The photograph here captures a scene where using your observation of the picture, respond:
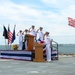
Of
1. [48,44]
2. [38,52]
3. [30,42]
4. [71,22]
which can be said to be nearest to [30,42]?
[30,42]

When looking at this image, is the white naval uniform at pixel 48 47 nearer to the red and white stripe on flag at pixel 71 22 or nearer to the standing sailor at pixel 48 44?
the standing sailor at pixel 48 44

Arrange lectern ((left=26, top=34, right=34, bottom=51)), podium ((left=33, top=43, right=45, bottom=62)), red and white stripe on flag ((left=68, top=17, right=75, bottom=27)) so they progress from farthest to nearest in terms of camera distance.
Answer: red and white stripe on flag ((left=68, top=17, right=75, bottom=27))
lectern ((left=26, top=34, right=34, bottom=51))
podium ((left=33, top=43, right=45, bottom=62))

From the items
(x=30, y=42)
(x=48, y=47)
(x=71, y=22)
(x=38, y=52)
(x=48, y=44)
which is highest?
(x=71, y=22)

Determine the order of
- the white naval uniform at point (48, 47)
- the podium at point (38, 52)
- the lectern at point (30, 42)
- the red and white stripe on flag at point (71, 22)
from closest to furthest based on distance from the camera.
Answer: the podium at point (38, 52)
the white naval uniform at point (48, 47)
the lectern at point (30, 42)
the red and white stripe on flag at point (71, 22)

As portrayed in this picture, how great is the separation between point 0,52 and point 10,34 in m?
3.74

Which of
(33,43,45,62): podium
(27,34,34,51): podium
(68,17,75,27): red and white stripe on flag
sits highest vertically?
(68,17,75,27): red and white stripe on flag

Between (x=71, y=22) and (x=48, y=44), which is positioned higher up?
(x=71, y=22)

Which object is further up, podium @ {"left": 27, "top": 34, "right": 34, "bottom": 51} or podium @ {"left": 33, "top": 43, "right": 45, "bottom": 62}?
podium @ {"left": 27, "top": 34, "right": 34, "bottom": 51}

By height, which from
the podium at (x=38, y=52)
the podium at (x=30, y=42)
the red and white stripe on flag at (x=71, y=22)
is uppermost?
the red and white stripe on flag at (x=71, y=22)

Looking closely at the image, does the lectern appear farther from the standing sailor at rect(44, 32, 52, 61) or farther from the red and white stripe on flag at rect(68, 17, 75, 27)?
the red and white stripe on flag at rect(68, 17, 75, 27)

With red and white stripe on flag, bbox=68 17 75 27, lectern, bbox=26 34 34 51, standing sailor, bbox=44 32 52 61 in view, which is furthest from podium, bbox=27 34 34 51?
red and white stripe on flag, bbox=68 17 75 27

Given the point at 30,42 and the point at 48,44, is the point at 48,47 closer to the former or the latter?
the point at 48,44

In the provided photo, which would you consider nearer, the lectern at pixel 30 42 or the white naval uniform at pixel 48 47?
the white naval uniform at pixel 48 47

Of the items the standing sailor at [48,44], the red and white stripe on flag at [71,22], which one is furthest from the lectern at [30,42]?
the red and white stripe on flag at [71,22]
